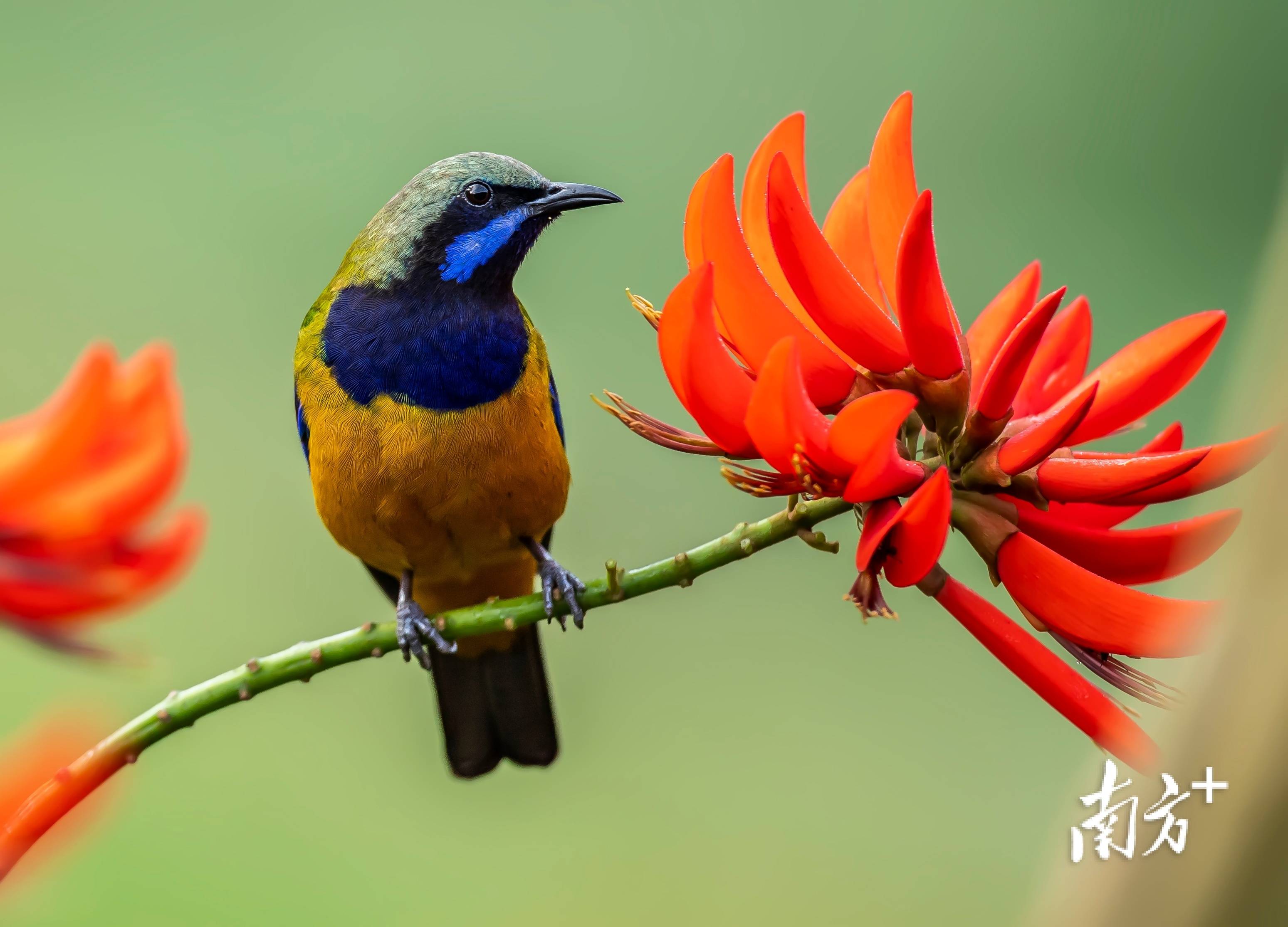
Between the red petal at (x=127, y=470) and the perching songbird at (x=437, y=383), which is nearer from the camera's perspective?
the red petal at (x=127, y=470)

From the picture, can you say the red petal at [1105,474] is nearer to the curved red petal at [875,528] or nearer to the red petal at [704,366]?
the curved red petal at [875,528]

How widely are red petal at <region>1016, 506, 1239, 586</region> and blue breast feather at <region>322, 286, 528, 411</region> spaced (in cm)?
106

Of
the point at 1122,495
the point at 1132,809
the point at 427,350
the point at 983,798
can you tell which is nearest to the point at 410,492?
the point at 427,350

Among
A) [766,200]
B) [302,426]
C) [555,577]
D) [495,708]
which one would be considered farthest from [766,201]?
[495,708]

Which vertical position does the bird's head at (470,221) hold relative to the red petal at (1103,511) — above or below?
above

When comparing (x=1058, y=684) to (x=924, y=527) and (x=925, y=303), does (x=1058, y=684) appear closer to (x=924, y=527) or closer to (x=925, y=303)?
(x=924, y=527)

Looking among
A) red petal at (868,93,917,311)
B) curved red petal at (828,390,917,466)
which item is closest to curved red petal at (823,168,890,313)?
red petal at (868,93,917,311)

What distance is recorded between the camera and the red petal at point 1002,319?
1.17 metres

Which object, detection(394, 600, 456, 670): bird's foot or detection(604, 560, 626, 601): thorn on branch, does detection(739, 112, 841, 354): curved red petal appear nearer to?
detection(604, 560, 626, 601): thorn on branch

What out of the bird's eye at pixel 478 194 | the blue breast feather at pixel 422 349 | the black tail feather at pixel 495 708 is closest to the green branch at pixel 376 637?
the blue breast feather at pixel 422 349

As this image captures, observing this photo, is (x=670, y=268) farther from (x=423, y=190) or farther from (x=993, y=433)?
(x=993, y=433)

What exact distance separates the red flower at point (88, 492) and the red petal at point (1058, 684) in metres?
0.63

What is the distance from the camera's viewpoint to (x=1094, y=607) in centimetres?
92

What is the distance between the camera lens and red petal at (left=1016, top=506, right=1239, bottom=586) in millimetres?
930
